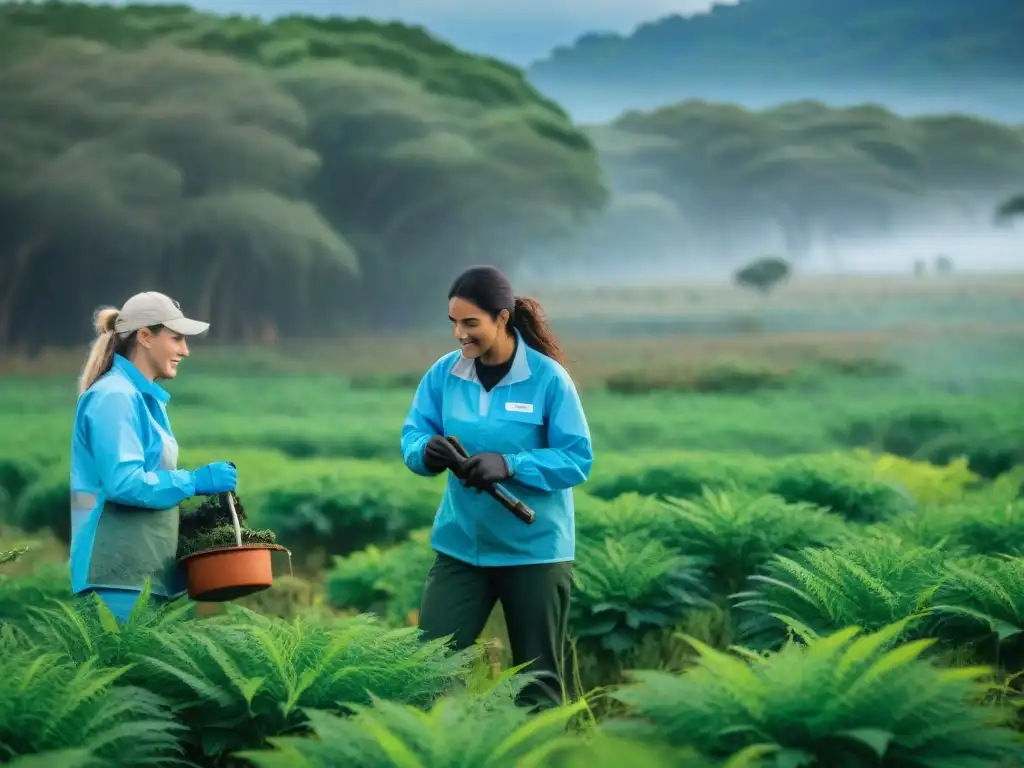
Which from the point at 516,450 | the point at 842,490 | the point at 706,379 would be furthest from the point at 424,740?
the point at 706,379

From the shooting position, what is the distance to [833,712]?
3178 mm

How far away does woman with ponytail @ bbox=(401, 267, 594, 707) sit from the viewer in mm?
4574

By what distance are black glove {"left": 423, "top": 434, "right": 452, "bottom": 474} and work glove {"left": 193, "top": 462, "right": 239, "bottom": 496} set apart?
24.2 inches

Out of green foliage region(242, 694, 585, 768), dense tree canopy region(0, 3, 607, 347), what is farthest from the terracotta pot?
dense tree canopy region(0, 3, 607, 347)

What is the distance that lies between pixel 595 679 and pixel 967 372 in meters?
12.6

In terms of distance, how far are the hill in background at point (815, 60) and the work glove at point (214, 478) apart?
15.8m

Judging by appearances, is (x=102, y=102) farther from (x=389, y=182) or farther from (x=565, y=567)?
(x=565, y=567)

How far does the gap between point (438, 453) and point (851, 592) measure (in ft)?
4.86

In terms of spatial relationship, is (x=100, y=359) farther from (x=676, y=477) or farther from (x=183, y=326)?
(x=676, y=477)

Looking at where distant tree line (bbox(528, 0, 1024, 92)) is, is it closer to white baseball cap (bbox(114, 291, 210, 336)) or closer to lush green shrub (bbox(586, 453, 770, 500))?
lush green shrub (bbox(586, 453, 770, 500))

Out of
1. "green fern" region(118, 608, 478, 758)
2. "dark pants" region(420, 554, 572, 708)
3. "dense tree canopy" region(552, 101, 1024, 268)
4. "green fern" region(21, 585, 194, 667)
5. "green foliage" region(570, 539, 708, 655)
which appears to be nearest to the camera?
"green fern" region(118, 608, 478, 758)

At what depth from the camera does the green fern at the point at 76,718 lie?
3.31 m

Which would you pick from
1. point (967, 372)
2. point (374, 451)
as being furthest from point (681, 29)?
point (374, 451)

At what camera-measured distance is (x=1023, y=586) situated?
15.9 feet
